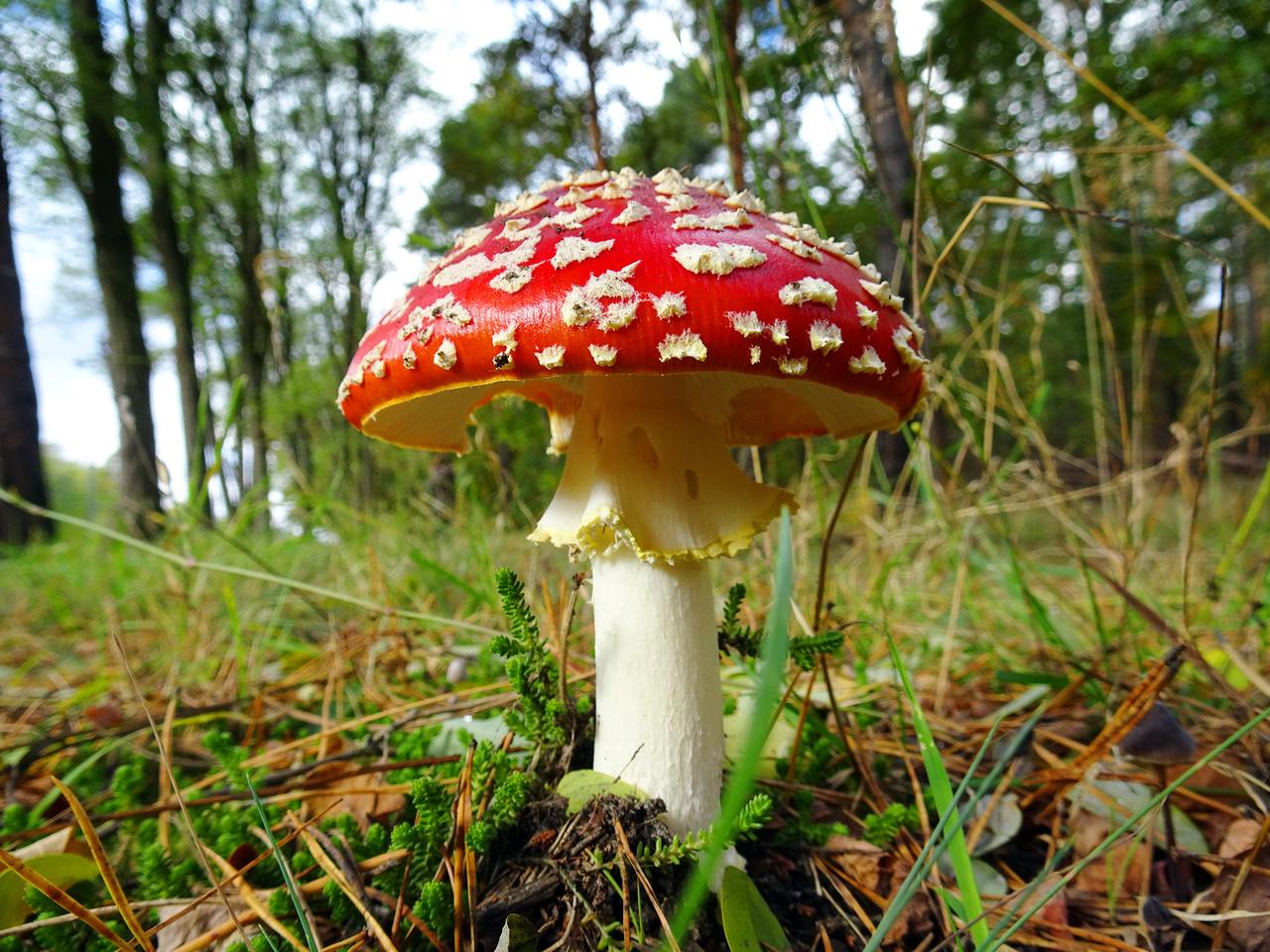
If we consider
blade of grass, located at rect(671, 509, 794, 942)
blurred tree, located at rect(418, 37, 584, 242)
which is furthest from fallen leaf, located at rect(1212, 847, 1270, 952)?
blurred tree, located at rect(418, 37, 584, 242)

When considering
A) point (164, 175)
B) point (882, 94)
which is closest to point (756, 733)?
point (882, 94)

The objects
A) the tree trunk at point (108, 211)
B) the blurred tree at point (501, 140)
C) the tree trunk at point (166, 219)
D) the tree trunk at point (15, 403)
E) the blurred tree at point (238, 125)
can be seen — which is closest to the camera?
the blurred tree at point (501, 140)

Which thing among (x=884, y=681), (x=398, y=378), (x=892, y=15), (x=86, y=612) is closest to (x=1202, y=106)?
(x=892, y=15)

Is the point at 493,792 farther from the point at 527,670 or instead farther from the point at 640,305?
the point at 640,305

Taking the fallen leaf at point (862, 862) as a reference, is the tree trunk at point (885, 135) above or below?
above

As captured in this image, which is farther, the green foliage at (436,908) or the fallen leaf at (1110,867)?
the fallen leaf at (1110,867)

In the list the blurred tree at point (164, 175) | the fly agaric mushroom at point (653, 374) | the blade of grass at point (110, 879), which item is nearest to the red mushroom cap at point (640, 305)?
the fly agaric mushroom at point (653, 374)

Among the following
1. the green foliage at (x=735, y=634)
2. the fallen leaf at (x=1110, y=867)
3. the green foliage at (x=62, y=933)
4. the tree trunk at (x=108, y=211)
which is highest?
the tree trunk at (x=108, y=211)

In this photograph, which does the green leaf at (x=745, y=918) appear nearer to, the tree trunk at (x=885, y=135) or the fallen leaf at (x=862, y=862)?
the fallen leaf at (x=862, y=862)

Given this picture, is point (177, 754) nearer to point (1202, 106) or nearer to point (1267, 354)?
point (1202, 106)
